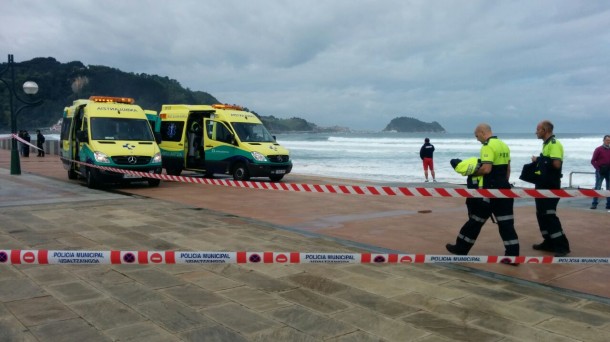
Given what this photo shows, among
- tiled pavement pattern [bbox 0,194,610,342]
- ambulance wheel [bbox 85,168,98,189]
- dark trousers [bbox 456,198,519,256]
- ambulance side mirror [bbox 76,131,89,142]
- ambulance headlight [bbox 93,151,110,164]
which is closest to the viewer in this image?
tiled pavement pattern [bbox 0,194,610,342]

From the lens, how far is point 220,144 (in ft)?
49.5

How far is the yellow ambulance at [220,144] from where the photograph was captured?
14508 millimetres

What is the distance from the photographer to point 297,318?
3982 millimetres

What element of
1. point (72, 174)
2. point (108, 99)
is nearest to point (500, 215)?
point (108, 99)

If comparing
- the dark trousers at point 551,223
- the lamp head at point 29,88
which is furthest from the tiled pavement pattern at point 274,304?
the lamp head at point 29,88

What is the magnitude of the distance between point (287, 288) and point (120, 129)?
10.1m

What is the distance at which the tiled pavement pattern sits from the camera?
3.69 meters

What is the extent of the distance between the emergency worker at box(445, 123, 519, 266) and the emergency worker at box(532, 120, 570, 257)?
2.63 ft

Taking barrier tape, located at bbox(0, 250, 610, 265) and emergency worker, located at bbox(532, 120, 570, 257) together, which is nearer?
barrier tape, located at bbox(0, 250, 610, 265)

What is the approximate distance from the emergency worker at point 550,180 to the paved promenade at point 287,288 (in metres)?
0.34

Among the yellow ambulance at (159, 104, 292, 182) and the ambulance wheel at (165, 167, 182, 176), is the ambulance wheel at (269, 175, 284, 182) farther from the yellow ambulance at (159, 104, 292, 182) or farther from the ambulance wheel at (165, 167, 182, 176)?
the ambulance wheel at (165, 167, 182, 176)

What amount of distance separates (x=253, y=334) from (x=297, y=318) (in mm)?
465

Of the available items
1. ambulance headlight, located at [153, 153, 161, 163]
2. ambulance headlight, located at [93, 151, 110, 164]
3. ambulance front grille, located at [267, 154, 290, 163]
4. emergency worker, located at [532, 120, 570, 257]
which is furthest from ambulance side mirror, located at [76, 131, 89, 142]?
emergency worker, located at [532, 120, 570, 257]

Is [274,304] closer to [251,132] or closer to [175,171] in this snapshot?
[251,132]
